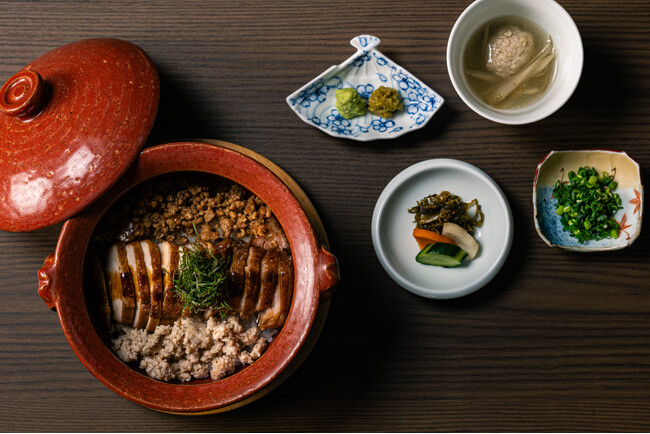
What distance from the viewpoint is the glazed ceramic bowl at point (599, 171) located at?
172 cm

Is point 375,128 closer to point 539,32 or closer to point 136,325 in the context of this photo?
point 539,32

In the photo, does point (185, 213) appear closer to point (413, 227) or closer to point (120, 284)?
point (120, 284)

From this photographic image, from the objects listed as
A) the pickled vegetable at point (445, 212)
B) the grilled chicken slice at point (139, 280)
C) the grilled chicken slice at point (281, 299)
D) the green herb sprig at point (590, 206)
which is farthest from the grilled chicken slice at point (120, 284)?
the green herb sprig at point (590, 206)

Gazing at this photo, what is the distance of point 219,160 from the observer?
1.54 m

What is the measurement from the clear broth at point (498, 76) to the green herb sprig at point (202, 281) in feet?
3.37

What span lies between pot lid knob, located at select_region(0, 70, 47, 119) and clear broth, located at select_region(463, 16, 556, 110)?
1.30 m

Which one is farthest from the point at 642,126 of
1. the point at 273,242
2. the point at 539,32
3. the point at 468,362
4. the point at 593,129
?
the point at 273,242

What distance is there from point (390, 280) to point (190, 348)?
2.32 feet

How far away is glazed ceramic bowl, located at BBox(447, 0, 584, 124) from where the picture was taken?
1.61 metres

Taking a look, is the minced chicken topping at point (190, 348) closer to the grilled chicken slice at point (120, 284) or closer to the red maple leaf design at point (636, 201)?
the grilled chicken slice at point (120, 284)

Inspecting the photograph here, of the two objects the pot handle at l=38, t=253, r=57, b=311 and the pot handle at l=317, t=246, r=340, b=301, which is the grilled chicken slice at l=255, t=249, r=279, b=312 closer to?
the pot handle at l=317, t=246, r=340, b=301

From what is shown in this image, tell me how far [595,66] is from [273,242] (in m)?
1.31

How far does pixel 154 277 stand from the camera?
5.20 feet

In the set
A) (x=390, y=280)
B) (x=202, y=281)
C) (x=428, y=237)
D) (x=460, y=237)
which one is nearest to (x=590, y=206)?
(x=460, y=237)
